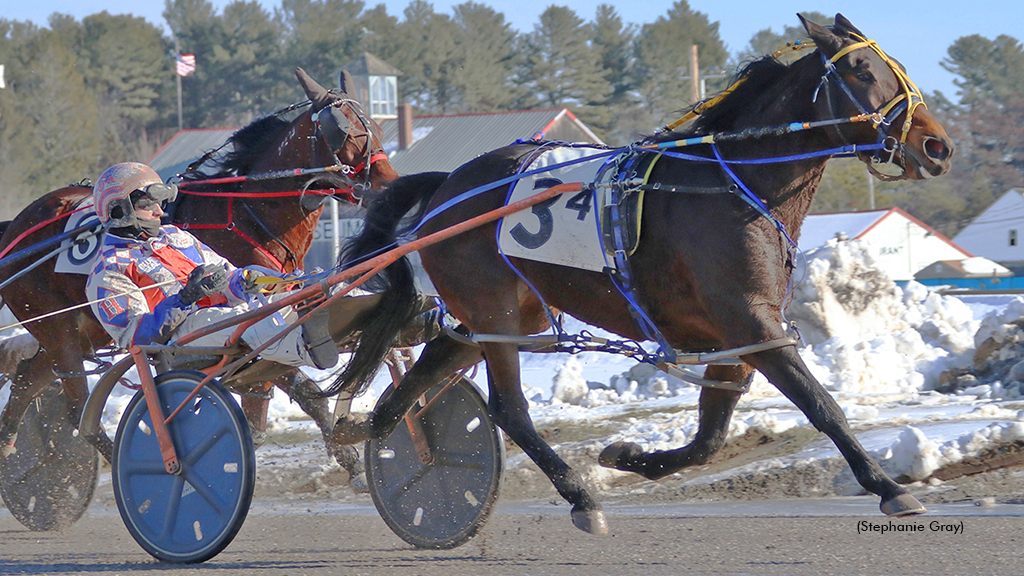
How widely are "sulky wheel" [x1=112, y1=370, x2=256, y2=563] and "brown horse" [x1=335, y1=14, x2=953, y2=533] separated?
2.32ft

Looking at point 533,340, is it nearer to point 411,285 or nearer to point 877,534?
point 411,285

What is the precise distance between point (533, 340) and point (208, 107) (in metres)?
58.0

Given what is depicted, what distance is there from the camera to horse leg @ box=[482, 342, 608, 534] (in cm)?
446

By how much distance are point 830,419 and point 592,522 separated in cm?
97

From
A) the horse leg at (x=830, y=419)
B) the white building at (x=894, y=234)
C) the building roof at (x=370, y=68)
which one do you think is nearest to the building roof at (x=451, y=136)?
the building roof at (x=370, y=68)

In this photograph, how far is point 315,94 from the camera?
20.4 ft

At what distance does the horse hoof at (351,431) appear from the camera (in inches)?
198

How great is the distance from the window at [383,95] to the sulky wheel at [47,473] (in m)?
28.8

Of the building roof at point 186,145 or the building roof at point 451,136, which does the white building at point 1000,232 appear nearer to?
the building roof at point 451,136

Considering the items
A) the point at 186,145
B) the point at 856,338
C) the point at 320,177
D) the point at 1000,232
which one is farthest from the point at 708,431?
the point at 1000,232

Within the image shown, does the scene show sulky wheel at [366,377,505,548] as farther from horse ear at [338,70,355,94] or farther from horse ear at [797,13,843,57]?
horse ear at [338,70,355,94]

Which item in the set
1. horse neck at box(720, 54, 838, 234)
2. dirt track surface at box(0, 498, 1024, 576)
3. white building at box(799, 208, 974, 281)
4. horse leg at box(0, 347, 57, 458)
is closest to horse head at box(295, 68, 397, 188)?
dirt track surface at box(0, 498, 1024, 576)

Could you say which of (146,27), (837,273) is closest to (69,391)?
(837,273)

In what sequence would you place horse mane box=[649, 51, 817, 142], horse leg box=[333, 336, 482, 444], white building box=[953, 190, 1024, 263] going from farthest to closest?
white building box=[953, 190, 1024, 263] < horse leg box=[333, 336, 482, 444] < horse mane box=[649, 51, 817, 142]
